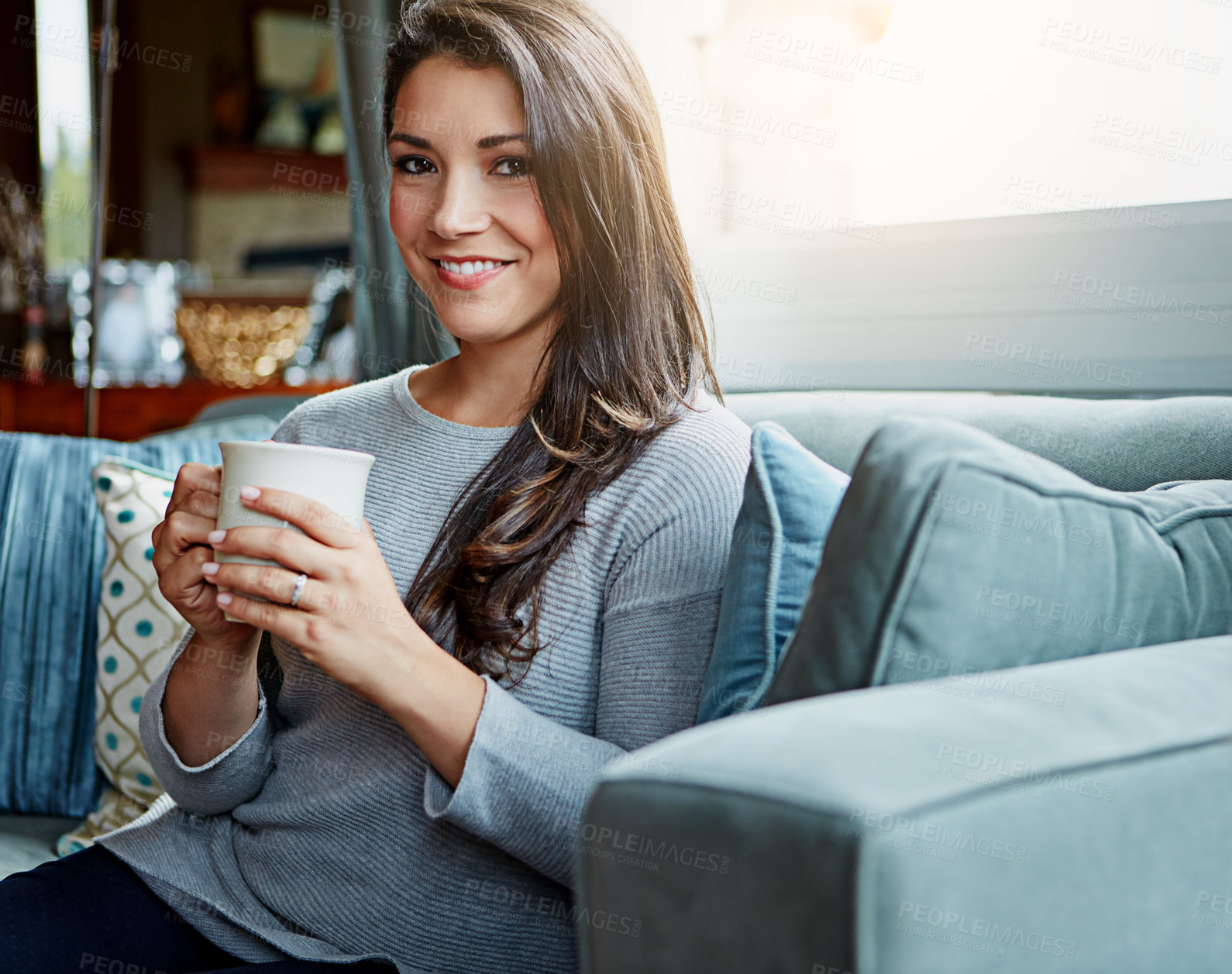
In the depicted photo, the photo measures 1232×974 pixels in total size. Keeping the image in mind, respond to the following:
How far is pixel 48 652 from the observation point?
4.82 ft

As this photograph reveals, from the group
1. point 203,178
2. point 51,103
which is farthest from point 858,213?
point 203,178

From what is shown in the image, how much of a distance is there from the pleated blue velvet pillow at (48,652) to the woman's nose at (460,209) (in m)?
0.75

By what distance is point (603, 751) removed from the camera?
851mm

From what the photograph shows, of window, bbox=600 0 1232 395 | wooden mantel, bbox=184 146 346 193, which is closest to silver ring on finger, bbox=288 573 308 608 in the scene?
window, bbox=600 0 1232 395

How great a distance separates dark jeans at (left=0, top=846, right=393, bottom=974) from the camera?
922mm

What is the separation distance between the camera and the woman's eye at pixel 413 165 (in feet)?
3.66

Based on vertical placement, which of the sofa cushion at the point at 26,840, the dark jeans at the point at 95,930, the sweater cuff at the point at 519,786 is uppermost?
the sweater cuff at the point at 519,786

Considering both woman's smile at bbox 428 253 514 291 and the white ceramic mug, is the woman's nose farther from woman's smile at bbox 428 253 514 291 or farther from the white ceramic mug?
the white ceramic mug

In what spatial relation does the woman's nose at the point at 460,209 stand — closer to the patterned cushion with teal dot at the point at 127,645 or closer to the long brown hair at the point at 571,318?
the long brown hair at the point at 571,318

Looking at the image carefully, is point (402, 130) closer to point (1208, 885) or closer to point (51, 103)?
point (1208, 885)

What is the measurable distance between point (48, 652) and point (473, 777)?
36.5 inches

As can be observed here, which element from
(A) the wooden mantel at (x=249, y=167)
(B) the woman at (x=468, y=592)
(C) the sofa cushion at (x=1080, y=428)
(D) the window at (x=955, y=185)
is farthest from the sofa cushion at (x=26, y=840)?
(A) the wooden mantel at (x=249, y=167)

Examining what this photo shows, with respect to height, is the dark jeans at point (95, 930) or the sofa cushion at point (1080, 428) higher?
the sofa cushion at point (1080, 428)

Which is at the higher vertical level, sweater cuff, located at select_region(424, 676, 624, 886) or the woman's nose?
the woman's nose
